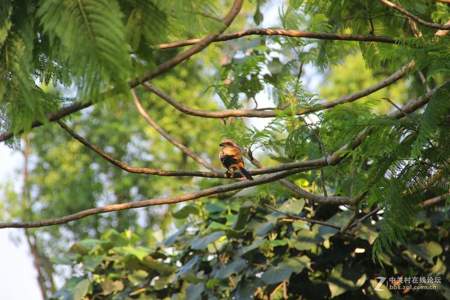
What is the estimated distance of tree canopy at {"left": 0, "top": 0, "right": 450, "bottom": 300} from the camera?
175 centimetres

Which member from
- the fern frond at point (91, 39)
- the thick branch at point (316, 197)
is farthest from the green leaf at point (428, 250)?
the fern frond at point (91, 39)

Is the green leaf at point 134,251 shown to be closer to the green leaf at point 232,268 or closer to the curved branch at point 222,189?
the green leaf at point 232,268

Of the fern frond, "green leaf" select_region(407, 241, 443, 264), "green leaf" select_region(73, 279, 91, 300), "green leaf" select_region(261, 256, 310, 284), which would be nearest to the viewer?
the fern frond

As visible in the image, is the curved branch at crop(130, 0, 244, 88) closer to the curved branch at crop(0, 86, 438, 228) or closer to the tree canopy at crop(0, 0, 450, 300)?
the tree canopy at crop(0, 0, 450, 300)

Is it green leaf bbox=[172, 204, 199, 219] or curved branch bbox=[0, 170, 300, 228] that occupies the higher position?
green leaf bbox=[172, 204, 199, 219]

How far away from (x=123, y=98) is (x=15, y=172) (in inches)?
592

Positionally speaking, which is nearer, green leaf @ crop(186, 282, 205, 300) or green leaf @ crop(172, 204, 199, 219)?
green leaf @ crop(186, 282, 205, 300)

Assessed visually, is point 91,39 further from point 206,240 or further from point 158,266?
point 158,266

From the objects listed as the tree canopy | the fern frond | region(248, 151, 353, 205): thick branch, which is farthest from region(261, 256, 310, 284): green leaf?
the fern frond

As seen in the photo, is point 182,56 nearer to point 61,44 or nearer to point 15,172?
point 61,44

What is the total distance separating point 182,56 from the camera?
1.98m

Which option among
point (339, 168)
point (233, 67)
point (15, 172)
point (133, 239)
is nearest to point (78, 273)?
point (133, 239)

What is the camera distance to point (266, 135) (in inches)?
130

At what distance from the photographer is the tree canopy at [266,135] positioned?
175 cm
